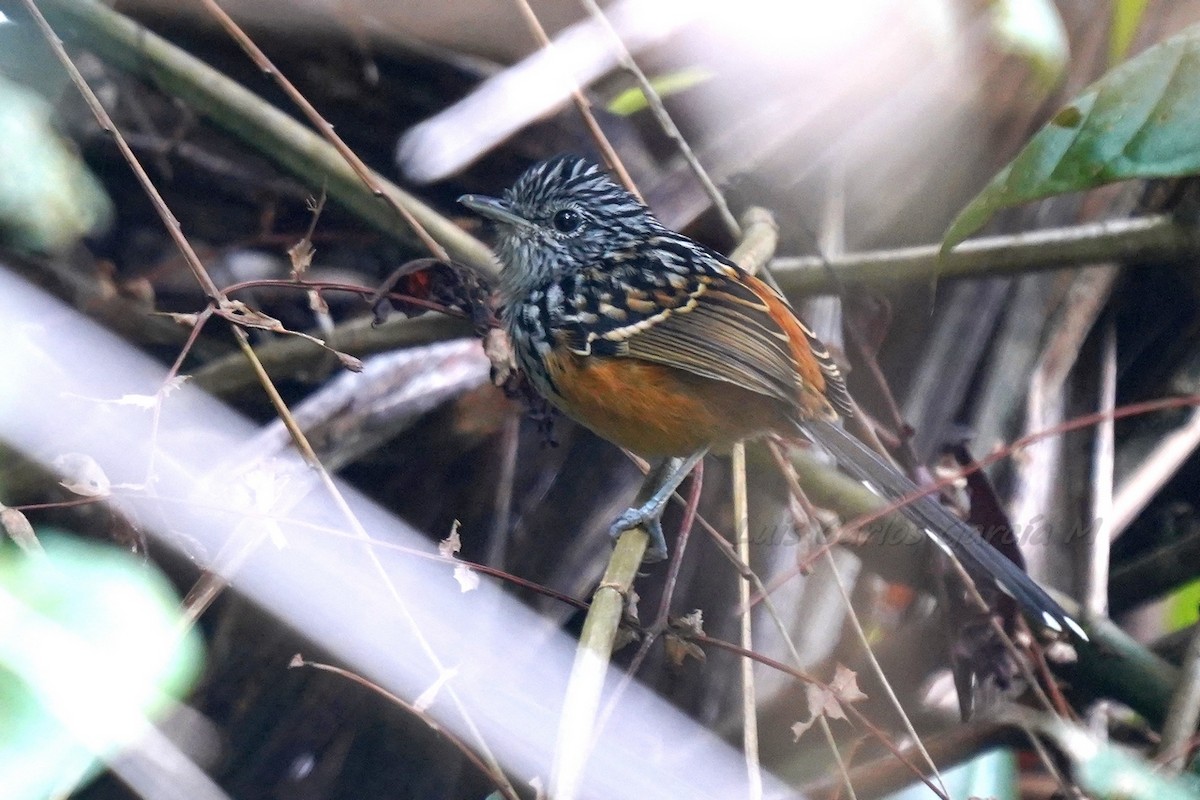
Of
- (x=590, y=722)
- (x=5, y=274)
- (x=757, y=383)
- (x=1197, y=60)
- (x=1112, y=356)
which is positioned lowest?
(x=590, y=722)

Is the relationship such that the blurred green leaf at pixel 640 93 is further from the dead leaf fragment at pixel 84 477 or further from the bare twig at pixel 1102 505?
the dead leaf fragment at pixel 84 477

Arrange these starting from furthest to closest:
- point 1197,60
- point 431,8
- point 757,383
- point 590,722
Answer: point 431,8, point 757,383, point 1197,60, point 590,722

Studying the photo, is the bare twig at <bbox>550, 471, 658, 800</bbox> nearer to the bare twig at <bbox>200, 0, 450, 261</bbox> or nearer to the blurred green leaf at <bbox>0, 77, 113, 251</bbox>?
the bare twig at <bbox>200, 0, 450, 261</bbox>

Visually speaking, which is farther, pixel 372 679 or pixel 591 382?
pixel 591 382

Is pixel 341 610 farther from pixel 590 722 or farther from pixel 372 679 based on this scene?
pixel 590 722

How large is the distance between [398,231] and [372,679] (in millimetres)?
1107

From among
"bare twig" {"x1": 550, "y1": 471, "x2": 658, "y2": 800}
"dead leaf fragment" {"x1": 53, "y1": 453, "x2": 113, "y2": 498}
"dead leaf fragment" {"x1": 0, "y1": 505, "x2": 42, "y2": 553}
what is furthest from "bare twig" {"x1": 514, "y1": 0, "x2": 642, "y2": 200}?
"dead leaf fragment" {"x1": 0, "y1": 505, "x2": 42, "y2": 553}

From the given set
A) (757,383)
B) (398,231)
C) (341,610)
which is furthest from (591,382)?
(341,610)

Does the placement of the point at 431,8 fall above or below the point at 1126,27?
below

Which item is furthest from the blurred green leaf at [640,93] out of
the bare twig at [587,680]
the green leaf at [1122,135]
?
the bare twig at [587,680]

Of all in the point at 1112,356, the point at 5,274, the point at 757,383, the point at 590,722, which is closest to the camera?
the point at 590,722

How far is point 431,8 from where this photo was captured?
3.67 meters

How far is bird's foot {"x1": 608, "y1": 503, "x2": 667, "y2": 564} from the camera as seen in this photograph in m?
2.40

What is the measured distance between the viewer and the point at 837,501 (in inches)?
111
